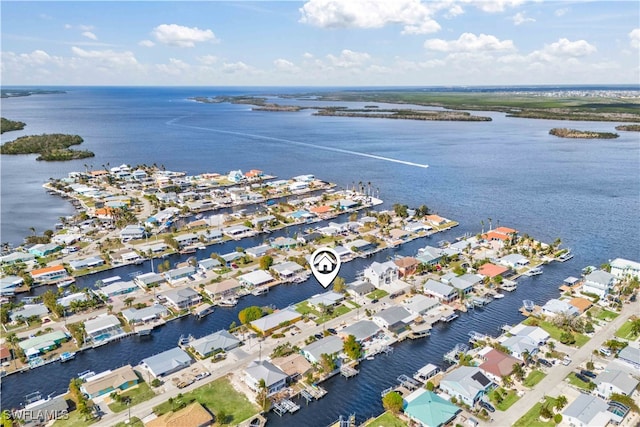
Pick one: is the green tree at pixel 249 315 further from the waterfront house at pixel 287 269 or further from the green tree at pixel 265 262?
the green tree at pixel 265 262

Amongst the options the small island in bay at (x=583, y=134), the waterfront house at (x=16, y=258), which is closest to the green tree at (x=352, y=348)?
the waterfront house at (x=16, y=258)

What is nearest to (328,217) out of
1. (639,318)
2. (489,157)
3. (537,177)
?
(639,318)

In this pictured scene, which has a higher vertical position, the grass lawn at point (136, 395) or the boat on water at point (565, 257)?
the boat on water at point (565, 257)

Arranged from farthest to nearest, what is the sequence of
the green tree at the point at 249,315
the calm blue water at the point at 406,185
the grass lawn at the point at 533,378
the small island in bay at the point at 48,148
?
1. the small island in bay at the point at 48,148
2. the green tree at the point at 249,315
3. the calm blue water at the point at 406,185
4. the grass lawn at the point at 533,378

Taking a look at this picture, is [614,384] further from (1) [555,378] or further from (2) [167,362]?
(2) [167,362]

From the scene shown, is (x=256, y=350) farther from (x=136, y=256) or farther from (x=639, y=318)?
(x=639, y=318)

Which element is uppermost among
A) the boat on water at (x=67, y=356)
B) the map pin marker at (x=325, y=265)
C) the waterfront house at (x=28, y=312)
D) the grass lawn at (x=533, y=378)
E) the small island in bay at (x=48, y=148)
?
the small island in bay at (x=48, y=148)

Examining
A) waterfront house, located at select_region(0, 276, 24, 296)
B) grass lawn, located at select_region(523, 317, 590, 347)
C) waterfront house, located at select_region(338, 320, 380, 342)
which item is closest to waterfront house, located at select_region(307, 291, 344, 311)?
waterfront house, located at select_region(338, 320, 380, 342)
